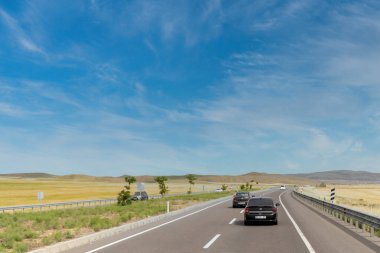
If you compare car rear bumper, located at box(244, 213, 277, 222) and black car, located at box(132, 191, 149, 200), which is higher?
black car, located at box(132, 191, 149, 200)

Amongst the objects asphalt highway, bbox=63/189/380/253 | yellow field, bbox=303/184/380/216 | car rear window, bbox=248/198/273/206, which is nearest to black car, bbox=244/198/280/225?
car rear window, bbox=248/198/273/206

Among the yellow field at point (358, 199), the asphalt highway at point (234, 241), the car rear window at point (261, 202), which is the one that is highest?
the car rear window at point (261, 202)

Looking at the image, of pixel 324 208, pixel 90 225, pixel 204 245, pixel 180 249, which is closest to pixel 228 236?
pixel 204 245

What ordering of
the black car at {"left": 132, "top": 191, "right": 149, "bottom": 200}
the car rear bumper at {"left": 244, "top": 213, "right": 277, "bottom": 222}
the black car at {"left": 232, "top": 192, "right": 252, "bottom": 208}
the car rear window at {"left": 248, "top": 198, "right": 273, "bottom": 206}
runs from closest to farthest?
the car rear bumper at {"left": 244, "top": 213, "right": 277, "bottom": 222}
the car rear window at {"left": 248, "top": 198, "right": 273, "bottom": 206}
the black car at {"left": 232, "top": 192, "right": 252, "bottom": 208}
the black car at {"left": 132, "top": 191, "right": 149, "bottom": 200}

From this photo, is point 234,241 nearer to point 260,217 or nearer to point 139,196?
point 260,217

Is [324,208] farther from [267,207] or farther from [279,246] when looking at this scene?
[279,246]

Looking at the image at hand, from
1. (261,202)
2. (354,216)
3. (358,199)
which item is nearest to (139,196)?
(358,199)

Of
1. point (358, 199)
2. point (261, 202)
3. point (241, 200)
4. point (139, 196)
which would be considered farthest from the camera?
point (358, 199)

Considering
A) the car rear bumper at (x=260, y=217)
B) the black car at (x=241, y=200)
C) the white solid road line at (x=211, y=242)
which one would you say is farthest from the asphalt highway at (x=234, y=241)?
the black car at (x=241, y=200)

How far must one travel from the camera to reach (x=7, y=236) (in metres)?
15.9

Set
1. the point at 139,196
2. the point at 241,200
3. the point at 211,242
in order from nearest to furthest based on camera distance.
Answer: the point at 211,242
the point at 241,200
the point at 139,196

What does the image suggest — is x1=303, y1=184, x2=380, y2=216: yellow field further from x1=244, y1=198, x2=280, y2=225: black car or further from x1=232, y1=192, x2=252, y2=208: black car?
x1=244, y1=198, x2=280, y2=225: black car

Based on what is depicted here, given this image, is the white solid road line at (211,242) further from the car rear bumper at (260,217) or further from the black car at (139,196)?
the black car at (139,196)

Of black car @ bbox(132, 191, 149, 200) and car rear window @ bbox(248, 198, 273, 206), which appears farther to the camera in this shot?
black car @ bbox(132, 191, 149, 200)
